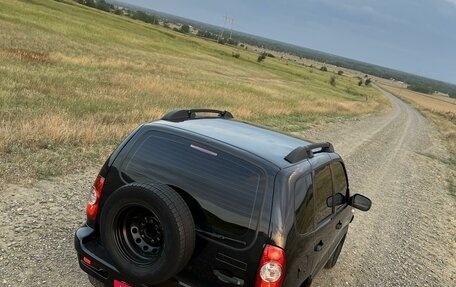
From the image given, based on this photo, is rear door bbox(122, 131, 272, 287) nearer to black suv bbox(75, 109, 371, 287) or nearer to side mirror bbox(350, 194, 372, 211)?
black suv bbox(75, 109, 371, 287)

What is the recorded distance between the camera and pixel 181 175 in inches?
139

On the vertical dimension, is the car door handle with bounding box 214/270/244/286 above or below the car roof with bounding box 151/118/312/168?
below

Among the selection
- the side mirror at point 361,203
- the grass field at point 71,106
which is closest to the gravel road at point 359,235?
the grass field at point 71,106

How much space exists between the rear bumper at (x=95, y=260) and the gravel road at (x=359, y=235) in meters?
0.77

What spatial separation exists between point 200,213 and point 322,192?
4.39 feet

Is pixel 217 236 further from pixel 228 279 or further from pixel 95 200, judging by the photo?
pixel 95 200

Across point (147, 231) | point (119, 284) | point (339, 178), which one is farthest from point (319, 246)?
point (119, 284)

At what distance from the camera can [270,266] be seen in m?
3.27

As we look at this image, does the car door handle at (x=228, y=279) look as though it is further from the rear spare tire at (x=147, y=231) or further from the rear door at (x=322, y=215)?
the rear door at (x=322, y=215)

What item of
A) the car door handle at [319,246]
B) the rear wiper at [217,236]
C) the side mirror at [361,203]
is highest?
the rear wiper at [217,236]

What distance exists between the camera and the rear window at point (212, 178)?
3.35 meters

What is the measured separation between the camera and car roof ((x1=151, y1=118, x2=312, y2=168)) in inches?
145

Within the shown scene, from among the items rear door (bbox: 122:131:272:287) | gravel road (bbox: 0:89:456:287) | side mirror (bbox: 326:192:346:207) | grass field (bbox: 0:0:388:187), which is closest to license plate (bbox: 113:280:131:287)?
rear door (bbox: 122:131:272:287)

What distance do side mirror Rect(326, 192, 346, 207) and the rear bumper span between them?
184 centimetres
